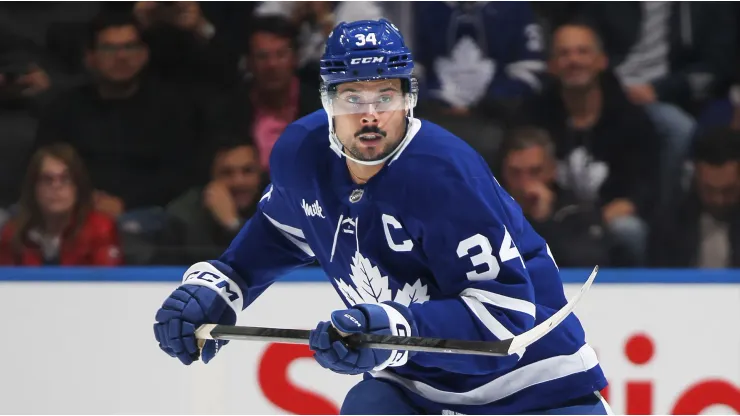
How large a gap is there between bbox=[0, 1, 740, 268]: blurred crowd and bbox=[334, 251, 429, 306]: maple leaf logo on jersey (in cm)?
145

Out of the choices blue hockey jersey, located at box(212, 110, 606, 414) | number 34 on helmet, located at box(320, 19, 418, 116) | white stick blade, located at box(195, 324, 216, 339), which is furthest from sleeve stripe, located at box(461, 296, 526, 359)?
white stick blade, located at box(195, 324, 216, 339)

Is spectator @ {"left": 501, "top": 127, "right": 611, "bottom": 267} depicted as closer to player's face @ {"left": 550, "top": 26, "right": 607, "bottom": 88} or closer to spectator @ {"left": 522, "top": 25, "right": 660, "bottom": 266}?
spectator @ {"left": 522, "top": 25, "right": 660, "bottom": 266}

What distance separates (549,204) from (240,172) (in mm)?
951

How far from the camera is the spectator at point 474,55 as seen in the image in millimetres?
3744

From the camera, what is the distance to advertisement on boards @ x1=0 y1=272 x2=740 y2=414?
3.44 m

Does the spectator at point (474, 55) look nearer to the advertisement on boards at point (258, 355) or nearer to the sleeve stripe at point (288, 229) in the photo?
the advertisement on boards at point (258, 355)

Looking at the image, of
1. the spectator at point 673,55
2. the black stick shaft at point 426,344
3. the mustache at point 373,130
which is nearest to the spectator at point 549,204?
the spectator at point 673,55

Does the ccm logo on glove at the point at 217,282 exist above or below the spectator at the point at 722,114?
below

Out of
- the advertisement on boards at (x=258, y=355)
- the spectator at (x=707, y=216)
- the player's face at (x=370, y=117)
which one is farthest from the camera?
the spectator at (x=707, y=216)

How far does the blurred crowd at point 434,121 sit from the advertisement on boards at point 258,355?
0.16 meters

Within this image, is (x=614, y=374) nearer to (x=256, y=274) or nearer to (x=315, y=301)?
(x=315, y=301)

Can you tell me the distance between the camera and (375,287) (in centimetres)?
223

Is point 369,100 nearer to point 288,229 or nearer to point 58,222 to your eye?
point 288,229

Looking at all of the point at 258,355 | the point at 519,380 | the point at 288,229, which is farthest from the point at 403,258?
the point at 258,355
